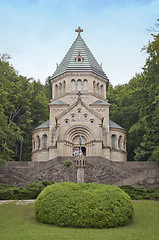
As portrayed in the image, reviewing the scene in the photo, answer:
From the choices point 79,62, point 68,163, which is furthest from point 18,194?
point 79,62

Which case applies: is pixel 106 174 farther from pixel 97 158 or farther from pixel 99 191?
pixel 99 191

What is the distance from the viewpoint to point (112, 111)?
195 ft

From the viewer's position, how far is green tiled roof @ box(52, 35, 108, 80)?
4766cm

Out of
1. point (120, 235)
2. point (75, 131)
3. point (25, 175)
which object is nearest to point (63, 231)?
point (120, 235)

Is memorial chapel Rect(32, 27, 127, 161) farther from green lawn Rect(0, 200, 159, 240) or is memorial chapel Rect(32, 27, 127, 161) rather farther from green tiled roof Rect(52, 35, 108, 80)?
green lawn Rect(0, 200, 159, 240)

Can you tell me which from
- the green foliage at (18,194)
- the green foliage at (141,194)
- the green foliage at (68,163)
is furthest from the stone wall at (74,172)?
the green foliage at (18,194)

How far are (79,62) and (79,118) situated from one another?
1039 cm

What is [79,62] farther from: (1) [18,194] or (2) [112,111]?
(1) [18,194]

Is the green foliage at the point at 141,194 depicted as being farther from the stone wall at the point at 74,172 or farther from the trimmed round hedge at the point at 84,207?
the stone wall at the point at 74,172

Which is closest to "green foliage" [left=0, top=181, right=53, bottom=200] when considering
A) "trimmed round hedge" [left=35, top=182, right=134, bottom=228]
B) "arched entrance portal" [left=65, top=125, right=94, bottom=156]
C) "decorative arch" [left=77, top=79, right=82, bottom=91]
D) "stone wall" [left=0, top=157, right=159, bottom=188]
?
"trimmed round hedge" [left=35, top=182, right=134, bottom=228]

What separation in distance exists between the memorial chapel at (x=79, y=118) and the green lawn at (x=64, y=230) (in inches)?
877

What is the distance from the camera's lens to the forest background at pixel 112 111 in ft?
112

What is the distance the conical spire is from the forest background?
6.35 meters

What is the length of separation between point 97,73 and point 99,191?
1301 inches
